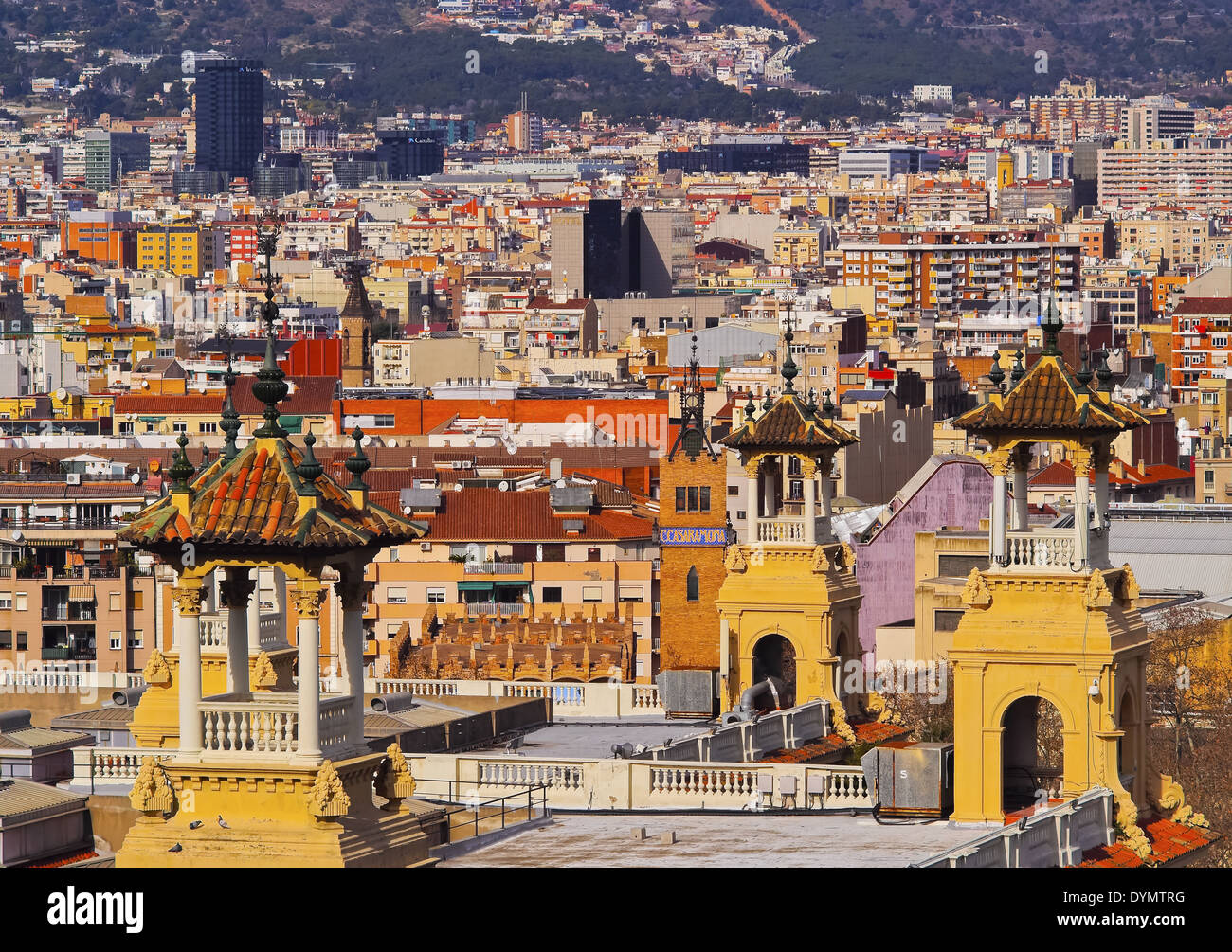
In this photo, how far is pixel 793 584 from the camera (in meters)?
33.8

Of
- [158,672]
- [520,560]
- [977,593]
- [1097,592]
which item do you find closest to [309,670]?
[158,672]

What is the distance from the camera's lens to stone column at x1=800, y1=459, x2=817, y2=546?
33.7 meters

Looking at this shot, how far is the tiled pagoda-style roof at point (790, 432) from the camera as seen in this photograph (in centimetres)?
3406

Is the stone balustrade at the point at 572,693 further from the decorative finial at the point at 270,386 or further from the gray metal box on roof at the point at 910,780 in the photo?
the decorative finial at the point at 270,386

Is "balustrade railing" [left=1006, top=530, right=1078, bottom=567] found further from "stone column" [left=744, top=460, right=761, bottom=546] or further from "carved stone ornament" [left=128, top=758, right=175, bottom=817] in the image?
"carved stone ornament" [left=128, top=758, right=175, bottom=817]

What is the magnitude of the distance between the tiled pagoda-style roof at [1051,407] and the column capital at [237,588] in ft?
25.2

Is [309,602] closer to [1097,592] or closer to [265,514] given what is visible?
[265,514]

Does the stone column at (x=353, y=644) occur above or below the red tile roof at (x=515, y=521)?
below

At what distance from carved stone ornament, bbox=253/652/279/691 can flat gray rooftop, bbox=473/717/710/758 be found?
4.71 m

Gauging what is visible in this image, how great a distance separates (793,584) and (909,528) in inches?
1043

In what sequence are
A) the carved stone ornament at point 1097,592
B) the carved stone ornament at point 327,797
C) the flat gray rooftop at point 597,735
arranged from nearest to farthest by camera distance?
the carved stone ornament at point 327,797 < the carved stone ornament at point 1097,592 < the flat gray rooftop at point 597,735

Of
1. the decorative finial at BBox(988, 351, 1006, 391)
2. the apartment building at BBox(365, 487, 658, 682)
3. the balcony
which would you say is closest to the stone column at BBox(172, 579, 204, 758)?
the decorative finial at BBox(988, 351, 1006, 391)

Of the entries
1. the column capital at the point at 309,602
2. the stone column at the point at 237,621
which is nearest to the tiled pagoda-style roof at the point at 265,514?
the column capital at the point at 309,602

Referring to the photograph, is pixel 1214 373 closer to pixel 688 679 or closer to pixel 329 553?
pixel 688 679
